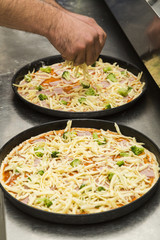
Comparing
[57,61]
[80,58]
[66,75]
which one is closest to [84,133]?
[80,58]

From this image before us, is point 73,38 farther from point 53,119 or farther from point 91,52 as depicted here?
point 53,119

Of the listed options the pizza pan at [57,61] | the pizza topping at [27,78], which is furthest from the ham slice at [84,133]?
the pizza topping at [27,78]

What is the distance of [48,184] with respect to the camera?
69.6 inches

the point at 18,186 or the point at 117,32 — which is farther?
the point at 117,32

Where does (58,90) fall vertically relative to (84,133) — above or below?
below

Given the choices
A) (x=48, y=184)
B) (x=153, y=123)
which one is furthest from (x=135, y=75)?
(x=48, y=184)

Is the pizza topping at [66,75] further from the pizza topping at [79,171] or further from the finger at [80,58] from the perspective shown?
the pizza topping at [79,171]

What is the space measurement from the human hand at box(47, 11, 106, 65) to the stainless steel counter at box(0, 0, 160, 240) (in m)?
0.39

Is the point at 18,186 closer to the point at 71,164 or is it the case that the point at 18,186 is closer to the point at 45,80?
the point at 71,164

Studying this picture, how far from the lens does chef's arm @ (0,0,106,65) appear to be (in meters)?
2.15

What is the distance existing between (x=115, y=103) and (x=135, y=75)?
410 mm

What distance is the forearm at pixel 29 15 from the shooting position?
7.03 feet

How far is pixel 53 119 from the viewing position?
2.33 m

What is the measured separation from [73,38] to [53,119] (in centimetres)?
48
